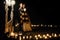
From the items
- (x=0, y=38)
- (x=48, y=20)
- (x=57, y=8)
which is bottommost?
(x=48, y=20)

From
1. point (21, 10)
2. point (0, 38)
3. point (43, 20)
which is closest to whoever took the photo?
point (0, 38)

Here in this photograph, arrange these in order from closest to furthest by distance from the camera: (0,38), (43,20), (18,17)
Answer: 1. (0,38)
2. (18,17)
3. (43,20)

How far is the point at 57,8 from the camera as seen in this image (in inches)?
377

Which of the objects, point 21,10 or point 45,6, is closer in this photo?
point 21,10

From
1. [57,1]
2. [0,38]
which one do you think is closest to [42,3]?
[57,1]

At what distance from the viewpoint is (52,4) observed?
31.7 feet

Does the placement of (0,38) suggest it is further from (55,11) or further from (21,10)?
(55,11)

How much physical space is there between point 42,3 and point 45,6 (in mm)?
236

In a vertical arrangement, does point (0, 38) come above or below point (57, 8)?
above

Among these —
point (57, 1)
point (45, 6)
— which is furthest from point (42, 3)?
point (57, 1)

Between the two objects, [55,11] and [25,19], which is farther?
[55,11]

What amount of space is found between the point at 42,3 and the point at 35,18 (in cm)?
96

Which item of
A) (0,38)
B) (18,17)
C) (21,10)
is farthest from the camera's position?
(18,17)

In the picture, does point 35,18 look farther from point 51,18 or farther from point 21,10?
point 21,10
